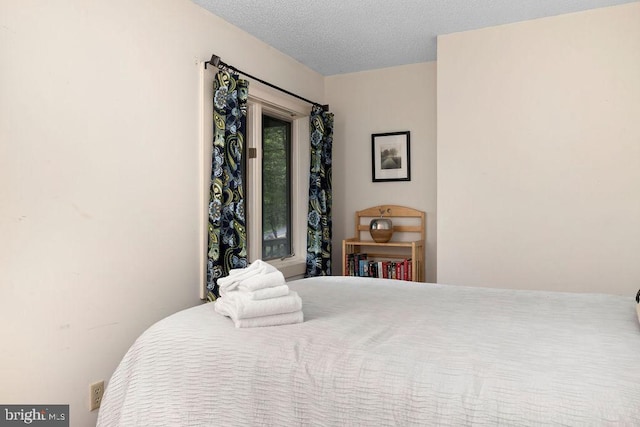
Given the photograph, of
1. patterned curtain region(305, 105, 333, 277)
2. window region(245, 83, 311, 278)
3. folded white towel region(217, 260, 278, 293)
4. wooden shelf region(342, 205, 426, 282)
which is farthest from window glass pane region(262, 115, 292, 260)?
folded white towel region(217, 260, 278, 293)

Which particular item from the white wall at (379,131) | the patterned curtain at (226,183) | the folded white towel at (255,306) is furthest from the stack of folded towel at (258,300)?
the white wall at (379,131)

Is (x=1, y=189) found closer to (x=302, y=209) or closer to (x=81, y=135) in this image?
(x=81, y=135)

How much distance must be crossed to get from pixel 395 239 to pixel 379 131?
0.95m

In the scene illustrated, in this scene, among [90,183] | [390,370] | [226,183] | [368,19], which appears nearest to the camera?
[390,370]

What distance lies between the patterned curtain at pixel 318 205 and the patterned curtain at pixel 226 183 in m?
0.98

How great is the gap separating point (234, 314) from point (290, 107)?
2479 mm

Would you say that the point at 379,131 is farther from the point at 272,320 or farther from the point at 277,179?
the point at 272,320

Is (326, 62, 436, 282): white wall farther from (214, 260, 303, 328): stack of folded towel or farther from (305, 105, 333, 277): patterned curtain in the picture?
(214, 260, 303, 328): stack of folded towel

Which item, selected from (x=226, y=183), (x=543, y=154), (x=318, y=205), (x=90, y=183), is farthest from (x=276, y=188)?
(x=543, y=154)

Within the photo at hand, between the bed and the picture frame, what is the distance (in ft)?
7.69

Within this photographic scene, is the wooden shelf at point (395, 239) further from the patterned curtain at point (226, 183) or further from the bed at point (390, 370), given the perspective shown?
the bed at point (390, 370)

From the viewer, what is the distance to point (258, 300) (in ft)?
5.36

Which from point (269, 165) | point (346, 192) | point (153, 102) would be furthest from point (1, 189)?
point (346, 192)

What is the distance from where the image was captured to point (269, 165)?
3.81 metres
